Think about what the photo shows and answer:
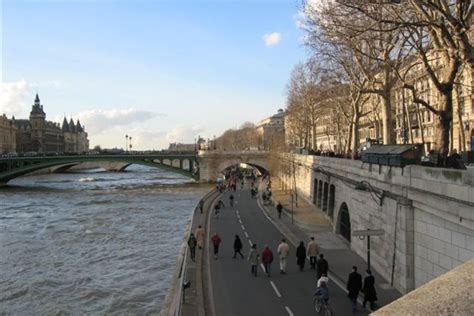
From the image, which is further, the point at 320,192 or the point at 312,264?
the point at 320,192

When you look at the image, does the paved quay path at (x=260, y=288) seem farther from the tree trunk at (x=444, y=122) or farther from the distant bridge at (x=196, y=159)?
the distant bridge at (x=196, y=159)

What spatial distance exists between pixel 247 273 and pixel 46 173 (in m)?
122

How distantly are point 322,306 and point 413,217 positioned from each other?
4.01 metres

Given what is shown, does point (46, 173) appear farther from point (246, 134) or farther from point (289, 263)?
point (289, 263)

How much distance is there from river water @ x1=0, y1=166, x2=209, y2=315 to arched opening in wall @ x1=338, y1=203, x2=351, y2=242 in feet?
30.7

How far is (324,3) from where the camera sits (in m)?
24.0

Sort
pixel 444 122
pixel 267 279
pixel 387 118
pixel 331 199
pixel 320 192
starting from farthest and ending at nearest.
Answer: pixel 320 192
pixel 331 199
pixel 387 118
pixel 267 279
pixel 444 122

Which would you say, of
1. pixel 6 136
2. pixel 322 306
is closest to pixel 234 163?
pixel 322 306

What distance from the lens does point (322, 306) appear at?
51.9 feet

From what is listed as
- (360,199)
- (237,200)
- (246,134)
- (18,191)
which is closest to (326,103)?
(237,200)

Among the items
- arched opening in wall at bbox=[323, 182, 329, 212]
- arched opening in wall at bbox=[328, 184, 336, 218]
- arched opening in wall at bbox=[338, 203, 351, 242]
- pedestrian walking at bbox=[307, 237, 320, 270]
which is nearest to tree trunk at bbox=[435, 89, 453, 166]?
pedestrian walking at bbox=[307, 237, 320, 270]

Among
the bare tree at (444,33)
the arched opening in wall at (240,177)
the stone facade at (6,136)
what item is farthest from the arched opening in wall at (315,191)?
the stone facade at (6,136)

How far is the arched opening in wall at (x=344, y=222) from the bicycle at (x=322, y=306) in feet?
43.3

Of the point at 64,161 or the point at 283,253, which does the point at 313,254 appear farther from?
the point at 64,161
